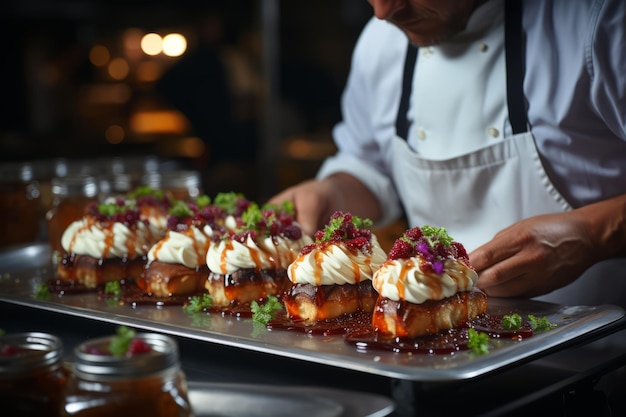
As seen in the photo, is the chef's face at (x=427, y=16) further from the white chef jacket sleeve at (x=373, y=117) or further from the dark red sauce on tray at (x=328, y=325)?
the dark red sauce on tray at (x=328, y=325)

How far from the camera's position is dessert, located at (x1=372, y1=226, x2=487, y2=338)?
6.88 feet

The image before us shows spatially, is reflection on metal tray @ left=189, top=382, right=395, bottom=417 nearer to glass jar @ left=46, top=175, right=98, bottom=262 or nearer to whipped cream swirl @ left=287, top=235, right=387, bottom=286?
whipped cream swirl @ left=287, top=235, right=387, bottom=286

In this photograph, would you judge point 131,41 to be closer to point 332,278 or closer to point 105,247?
point 105,247

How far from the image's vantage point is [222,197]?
3.12 meters

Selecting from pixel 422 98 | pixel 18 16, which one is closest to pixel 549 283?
pixel 422 98

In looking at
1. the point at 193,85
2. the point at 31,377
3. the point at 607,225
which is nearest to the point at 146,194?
the point at 607,225

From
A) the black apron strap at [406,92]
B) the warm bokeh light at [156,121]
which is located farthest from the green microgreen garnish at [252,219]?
the warm bokeh light at [156,121]

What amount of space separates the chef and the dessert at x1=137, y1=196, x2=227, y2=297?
0.44 meters

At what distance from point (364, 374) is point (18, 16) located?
7.79 m

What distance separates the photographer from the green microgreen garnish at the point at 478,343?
1.96m

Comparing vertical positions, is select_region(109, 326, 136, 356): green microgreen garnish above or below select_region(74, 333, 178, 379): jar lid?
above

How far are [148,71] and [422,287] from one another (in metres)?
8.28

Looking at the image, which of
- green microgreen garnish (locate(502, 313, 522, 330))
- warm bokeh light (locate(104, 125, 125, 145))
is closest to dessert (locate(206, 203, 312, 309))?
green microgreen garnish (locate(502, 313, 522, 330))

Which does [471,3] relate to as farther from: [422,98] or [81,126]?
[81,126]
